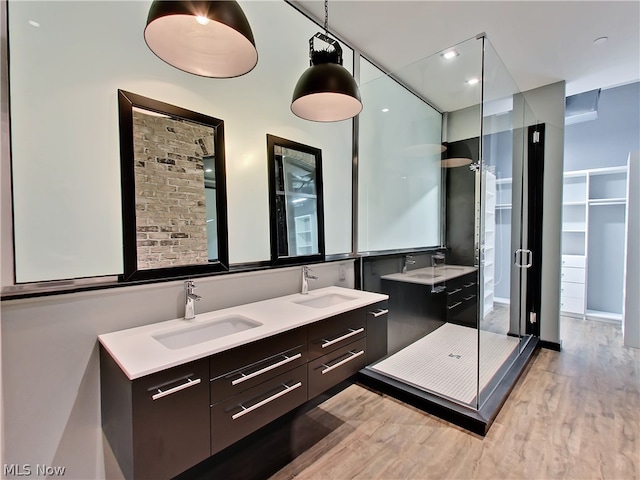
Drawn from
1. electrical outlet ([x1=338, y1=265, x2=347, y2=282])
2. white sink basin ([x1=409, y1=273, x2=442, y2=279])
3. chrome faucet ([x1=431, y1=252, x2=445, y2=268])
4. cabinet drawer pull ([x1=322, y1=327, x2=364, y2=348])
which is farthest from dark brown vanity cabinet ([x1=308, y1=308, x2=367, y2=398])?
chrome faucet ([x1=431, y1=252, x2=445, y2=268])

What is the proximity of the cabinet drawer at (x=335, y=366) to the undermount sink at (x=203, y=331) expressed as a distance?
1.48 ft

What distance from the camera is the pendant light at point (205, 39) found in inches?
41.4

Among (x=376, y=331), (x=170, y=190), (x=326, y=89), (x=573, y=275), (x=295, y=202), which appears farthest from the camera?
(x=573, y=275)

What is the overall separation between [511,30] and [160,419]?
151 inches

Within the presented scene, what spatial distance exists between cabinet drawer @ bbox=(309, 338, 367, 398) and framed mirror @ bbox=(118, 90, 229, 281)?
2.86 ft

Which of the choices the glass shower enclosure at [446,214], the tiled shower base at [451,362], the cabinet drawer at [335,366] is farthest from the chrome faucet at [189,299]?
the tiled shower base at [451,362]

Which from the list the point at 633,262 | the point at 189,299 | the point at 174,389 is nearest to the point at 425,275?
the point at 633,262

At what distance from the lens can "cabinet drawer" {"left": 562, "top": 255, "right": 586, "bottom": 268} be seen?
14.8 feet

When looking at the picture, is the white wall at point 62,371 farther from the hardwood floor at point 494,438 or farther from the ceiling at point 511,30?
the ceiling at point 511,30

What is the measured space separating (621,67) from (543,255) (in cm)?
221

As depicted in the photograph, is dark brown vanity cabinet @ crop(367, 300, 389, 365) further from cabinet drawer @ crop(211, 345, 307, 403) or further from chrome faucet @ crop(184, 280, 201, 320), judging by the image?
chrome faucet @ crop(184, 280, 201, 320)

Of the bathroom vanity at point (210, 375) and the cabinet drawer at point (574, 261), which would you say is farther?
the cabinet drawer at point (574, 261)

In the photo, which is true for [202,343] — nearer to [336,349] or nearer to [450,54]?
[336,349]

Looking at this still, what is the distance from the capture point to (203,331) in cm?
173
